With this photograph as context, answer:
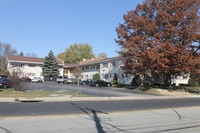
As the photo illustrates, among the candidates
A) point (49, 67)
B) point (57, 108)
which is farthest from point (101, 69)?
point (57, 108)

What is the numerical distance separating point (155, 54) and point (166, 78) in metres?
8.18

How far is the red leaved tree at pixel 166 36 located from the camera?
79.2 feet

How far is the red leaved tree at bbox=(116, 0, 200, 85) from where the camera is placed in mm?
24141

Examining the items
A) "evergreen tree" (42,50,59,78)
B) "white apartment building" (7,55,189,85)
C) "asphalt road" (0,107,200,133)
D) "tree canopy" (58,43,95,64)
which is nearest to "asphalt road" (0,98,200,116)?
"asphalt road" (0,107,200,133)

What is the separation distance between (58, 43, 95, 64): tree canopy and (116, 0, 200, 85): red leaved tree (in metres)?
58.0

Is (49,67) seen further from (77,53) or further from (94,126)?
(94,126)

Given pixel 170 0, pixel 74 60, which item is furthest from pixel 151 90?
pixel 74 60

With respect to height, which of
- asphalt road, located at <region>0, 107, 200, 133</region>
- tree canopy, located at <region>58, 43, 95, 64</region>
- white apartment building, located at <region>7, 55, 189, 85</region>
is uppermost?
tree canopy, located at <region>58, 43, 95, 64</region>

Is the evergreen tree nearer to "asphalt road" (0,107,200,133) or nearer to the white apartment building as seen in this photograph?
→ the white apartment building

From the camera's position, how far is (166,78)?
30812mm

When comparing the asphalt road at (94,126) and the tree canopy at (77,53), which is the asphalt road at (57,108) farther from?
the tree canopy at (77,53)

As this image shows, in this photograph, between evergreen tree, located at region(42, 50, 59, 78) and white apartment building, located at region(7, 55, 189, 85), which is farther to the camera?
evergreen tree, located at region(42, 50, 59, 78)

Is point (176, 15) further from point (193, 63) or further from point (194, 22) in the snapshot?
point (193, 63)

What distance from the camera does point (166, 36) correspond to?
2617 cm
